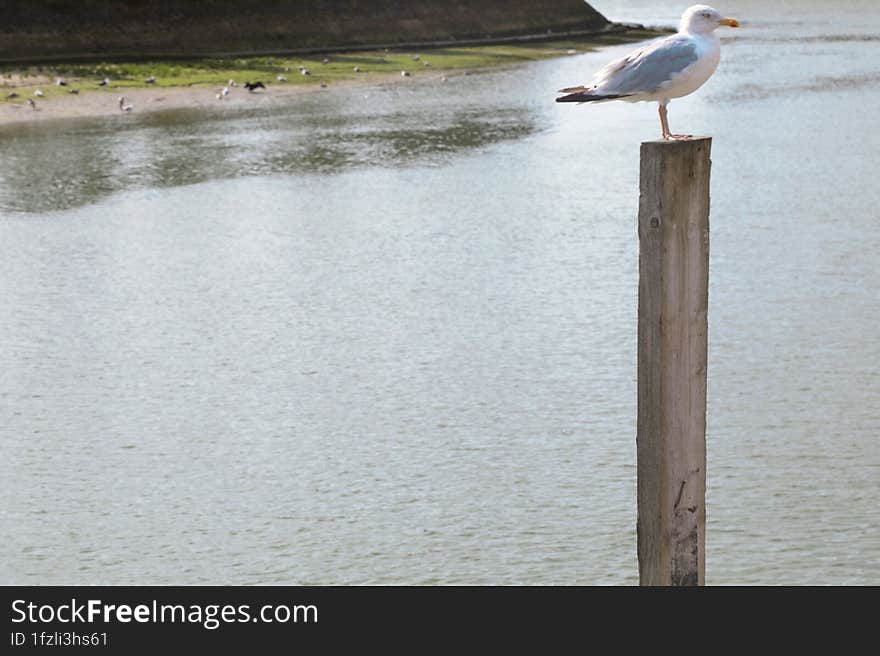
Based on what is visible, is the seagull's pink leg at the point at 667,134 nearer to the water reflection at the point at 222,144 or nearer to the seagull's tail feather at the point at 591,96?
the seagull's tail feather at the point at 591,96

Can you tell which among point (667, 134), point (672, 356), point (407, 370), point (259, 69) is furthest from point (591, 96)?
point (259, 69)

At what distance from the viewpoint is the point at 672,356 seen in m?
4.50

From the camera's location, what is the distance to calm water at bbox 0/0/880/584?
7219 mm

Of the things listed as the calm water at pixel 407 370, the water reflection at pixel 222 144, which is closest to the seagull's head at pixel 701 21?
the calm water at pixel 407 370

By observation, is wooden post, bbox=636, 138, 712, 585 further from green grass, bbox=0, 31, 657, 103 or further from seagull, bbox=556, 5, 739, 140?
green grass, bbox=0, 31, 657, 103

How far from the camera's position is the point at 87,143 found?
22812 mm

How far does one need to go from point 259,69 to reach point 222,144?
11.6 meters

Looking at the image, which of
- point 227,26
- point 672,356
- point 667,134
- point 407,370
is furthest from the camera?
point 227,26

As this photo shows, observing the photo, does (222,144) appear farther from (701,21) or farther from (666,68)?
(666,68)

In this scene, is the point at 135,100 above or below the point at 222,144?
above

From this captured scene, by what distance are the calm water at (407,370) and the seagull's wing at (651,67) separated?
2.47 metres

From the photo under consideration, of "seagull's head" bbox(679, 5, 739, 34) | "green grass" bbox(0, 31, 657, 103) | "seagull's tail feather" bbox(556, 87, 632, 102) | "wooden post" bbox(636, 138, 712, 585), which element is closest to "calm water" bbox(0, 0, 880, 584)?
"wooden post" bbox(636, 138, 712, 585)
